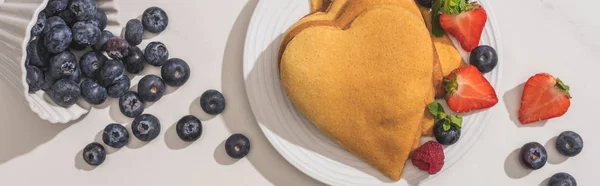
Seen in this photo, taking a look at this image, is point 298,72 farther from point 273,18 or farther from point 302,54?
point 273,18

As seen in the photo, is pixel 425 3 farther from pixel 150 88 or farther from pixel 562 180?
pixel 150 88

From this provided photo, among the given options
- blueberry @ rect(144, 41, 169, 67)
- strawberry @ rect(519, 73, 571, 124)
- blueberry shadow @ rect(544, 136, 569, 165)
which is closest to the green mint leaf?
strawberry @ rect(519, 73, 571, 124)

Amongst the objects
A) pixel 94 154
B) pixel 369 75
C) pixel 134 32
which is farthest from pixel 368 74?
pixel 94 154

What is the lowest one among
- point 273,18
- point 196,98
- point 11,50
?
point 196,98

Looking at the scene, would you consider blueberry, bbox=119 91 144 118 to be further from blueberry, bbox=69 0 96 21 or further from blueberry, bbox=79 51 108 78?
blueberry, bbox=69 0 96 21

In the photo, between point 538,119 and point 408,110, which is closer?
point 408,110

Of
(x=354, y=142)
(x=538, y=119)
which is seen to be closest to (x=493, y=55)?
(x=538, y=119)

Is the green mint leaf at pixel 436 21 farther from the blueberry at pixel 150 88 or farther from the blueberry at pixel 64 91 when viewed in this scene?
the blueberry at pixel 64 91
